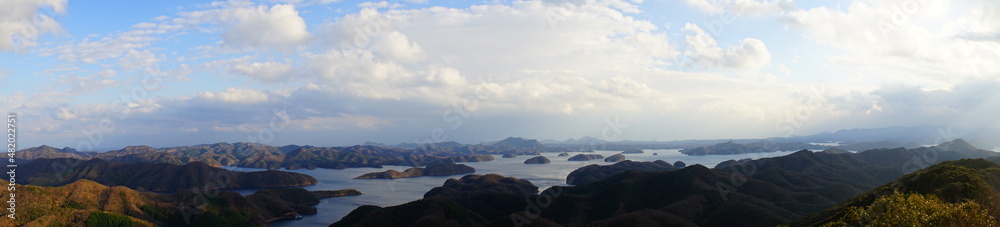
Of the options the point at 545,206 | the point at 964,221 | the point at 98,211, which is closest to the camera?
the point at 964,221

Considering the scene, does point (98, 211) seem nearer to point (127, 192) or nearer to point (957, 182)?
point (127, 192)

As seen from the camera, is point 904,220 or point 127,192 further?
point 127,192

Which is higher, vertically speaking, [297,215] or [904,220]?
[904,220]

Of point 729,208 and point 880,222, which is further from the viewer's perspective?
point 729,208

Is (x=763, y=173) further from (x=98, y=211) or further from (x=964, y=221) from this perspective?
(x=98, y=211)

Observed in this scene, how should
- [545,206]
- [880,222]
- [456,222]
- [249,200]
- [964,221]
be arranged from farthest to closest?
[249,200]
[545,206]
[456,222]
[880,222]
[964,221]

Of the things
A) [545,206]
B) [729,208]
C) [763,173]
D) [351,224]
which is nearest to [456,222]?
[351,224]

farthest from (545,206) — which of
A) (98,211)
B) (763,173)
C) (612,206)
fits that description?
(98,211)

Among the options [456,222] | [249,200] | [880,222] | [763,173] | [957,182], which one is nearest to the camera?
[880,222]

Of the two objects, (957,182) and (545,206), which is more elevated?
(957,182)
